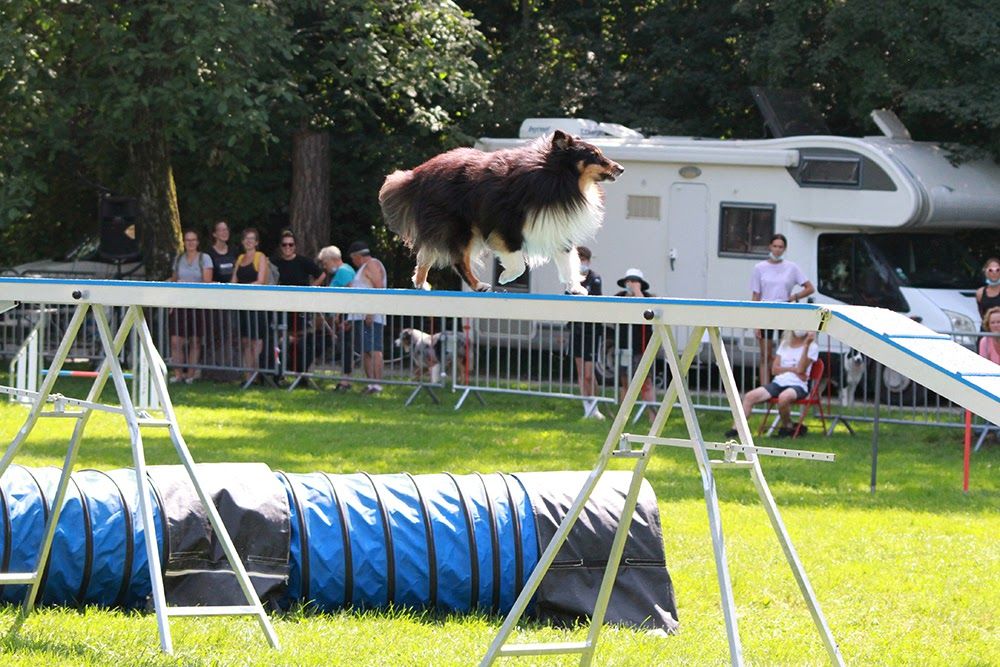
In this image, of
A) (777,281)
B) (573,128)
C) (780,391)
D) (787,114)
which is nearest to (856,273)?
(777,281)

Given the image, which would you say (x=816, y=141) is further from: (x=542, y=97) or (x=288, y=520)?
(x=288, y=520)

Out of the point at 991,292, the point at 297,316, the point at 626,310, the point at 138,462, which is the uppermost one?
the point at 626,310

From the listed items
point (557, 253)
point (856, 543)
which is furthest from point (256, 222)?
point (557, 253)

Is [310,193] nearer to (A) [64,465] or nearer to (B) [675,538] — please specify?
(B) [675,538]

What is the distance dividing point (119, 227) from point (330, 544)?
539 inches

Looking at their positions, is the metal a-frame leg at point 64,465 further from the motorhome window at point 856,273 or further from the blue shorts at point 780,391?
the motorhome window at point 856,273

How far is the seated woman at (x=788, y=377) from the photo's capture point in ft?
45.2

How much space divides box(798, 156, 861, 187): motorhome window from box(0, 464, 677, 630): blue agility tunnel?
9.71 m

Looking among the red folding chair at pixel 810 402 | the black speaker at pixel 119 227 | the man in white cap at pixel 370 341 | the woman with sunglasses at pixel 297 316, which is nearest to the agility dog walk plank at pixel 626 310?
the red folding chair at pixel 810 402

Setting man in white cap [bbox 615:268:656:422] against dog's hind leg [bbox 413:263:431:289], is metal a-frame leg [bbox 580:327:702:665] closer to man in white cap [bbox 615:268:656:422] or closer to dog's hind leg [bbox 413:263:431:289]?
dog's hind leg [bbox 413:263:431:289]

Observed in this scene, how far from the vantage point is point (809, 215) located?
55.0 ft

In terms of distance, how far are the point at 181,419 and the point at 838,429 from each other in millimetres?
6872

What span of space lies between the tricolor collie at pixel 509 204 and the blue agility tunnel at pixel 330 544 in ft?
5.77

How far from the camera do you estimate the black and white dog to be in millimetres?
15154
